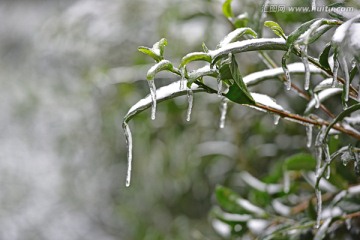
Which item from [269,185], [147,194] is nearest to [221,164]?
[147,194]

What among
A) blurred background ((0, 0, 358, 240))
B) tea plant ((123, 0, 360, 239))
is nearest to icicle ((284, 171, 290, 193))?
tea plant ((123, 0, 360, 239))

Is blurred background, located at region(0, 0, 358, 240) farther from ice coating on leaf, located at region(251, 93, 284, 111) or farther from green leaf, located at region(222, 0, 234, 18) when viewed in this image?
ice coating on leaf, located at region(251, 93, 284, 111)

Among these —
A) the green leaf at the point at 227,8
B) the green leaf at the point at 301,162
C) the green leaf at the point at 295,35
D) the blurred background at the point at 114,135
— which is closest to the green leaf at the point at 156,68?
the green leaf at the point at 295,35

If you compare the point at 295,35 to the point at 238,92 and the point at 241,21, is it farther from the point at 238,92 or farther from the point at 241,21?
the point at 241,21

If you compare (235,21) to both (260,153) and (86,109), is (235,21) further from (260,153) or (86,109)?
(86,109)

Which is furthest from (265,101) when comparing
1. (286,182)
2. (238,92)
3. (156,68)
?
(286,182)

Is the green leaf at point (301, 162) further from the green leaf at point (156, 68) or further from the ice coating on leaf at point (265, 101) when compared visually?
the green leaf at point (156, 68)
